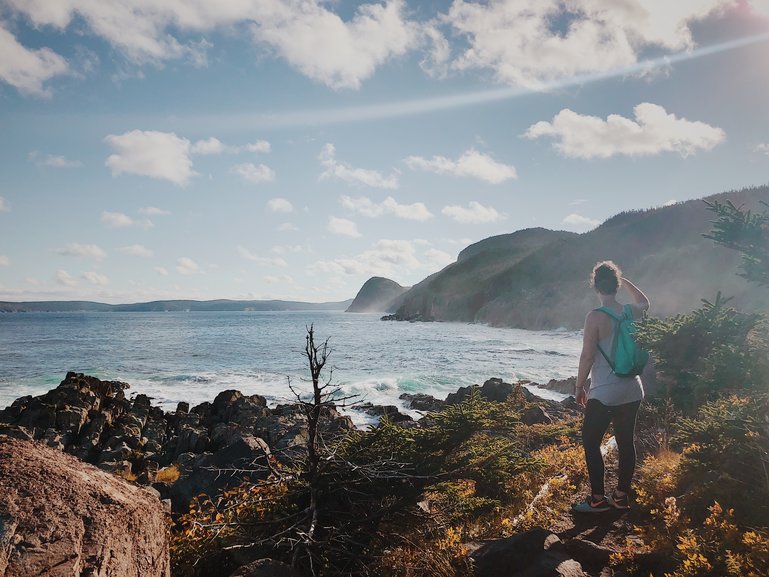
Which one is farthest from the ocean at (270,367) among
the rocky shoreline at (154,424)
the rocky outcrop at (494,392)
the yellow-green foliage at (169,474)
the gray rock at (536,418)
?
the gray rock at (536,418)

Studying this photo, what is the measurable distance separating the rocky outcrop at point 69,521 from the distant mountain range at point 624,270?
4724 cm

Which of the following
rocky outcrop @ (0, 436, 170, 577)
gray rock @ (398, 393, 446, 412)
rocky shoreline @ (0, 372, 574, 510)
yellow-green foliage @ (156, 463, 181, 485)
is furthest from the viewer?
gray rock @ (398, 393, 446, 412)

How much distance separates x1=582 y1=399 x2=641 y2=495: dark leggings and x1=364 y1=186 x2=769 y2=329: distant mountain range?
141 ft

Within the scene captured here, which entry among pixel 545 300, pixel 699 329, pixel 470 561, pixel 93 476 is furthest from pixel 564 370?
pixel 545 300

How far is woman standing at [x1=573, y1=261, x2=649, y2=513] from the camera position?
446 centimetres

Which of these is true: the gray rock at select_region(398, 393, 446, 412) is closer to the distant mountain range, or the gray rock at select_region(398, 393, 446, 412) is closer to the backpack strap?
the backpack strap

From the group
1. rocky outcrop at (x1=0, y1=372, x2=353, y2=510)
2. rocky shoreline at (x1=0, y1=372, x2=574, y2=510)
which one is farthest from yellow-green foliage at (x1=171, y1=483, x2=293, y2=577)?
rocky outcrop at (x1=0, y1=372, x2=353, y2=510)

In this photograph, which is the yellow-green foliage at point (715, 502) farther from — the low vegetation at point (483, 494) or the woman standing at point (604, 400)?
the woman standing at point (604, 400)

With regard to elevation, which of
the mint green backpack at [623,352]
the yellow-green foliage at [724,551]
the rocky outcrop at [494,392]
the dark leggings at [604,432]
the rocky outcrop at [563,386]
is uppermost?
the mint green backpack at [623,352]

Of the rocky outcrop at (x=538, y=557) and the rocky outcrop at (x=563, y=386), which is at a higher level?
the rocky outcrop at (x=538, y=557)

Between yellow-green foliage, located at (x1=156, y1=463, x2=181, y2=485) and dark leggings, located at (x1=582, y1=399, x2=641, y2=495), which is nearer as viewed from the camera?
dark leggings, located at (x1=582, y1=399, x2=641, y2=495)

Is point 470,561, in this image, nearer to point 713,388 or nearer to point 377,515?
point 377,515

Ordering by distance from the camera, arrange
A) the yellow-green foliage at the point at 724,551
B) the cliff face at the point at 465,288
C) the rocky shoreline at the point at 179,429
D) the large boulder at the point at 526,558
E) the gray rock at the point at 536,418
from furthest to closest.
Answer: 1. the cliff face at the point at 465,288
2. the gray rock at the point at 536,418
3. the rocky shoreline at the point at 179,429
4. the large boulder at the point at 526,558
5. the yellow-green foliage at the point at 724,551

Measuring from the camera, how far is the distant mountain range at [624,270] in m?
53.2
